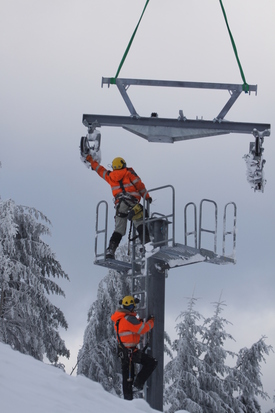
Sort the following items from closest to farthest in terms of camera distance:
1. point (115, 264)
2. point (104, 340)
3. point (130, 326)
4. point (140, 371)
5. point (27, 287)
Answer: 1. point (130, 326)
2. point (140, 371)
3. point (115, 264)
4. point (27, 287)
5. point (104, 340)

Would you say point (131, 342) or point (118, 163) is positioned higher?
point (118, 163)

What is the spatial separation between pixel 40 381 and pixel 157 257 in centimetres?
747

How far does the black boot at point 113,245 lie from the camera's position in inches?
661

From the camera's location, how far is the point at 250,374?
2808 cm

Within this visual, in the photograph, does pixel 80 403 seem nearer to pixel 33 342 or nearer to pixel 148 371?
pixel 148 371

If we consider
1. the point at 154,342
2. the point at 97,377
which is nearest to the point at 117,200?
the point at 154,342

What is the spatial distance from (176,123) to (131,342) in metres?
4.27

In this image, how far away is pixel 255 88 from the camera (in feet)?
56.7

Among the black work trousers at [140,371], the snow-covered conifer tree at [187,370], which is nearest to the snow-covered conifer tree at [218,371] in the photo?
the snow-covered conifer tree at [187,370]

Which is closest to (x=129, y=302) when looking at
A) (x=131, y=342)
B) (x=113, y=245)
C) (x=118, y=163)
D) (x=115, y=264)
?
(x=131, y=342)

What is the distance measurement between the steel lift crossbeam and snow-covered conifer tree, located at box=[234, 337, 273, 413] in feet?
38.8

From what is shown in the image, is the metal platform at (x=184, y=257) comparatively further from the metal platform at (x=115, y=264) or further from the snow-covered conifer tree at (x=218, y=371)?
the snow-covered conifer tree at (x=218, y=371)

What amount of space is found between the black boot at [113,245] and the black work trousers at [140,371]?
1.86m

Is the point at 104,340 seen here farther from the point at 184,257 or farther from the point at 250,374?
the point at 184,257
